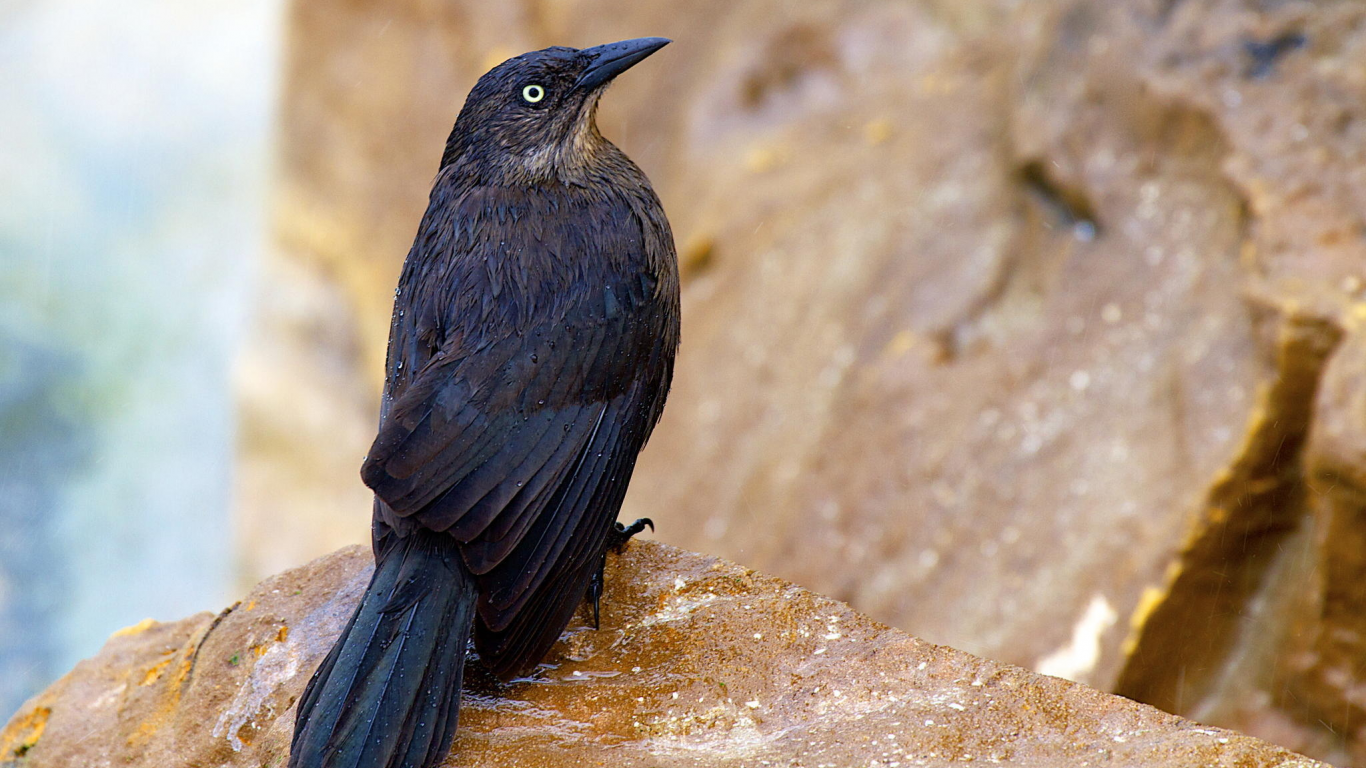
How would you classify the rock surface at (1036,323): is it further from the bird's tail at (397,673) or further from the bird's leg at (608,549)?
the bird's tail at (397,673)

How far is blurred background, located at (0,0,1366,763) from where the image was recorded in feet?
17.3

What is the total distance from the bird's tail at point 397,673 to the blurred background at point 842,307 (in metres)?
3.40

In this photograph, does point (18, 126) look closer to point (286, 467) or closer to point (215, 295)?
point (215, 295)

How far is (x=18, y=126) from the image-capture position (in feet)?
38.3

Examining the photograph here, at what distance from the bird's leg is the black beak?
1299 mm

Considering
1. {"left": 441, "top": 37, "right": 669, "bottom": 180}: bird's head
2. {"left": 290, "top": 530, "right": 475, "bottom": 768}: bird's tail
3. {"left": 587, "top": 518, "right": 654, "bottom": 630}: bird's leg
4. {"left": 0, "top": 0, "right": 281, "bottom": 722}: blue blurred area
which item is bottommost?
{"left": 290, "top": 530, "right": 475, "bottom": 768}: bird's tail

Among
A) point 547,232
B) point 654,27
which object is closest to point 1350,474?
point 547,232

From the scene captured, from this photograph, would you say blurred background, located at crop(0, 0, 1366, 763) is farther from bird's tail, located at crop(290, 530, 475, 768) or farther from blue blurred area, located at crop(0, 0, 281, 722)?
bird's tail, located at crop(290, 530, 475, 768)

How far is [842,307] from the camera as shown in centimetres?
715

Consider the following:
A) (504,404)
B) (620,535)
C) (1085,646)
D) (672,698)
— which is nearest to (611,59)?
(504,404)

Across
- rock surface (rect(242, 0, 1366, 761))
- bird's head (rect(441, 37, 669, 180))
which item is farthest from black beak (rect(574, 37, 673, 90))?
rock surface (rect(242, 0, 1366, 761))

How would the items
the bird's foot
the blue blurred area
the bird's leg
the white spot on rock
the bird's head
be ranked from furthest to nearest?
the blue blurred area → the white spot on rock → the bird's head → the bird's foot → the bird's leg

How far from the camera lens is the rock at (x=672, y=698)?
2.79 meters

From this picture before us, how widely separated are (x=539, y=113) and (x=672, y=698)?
5.59 ft
